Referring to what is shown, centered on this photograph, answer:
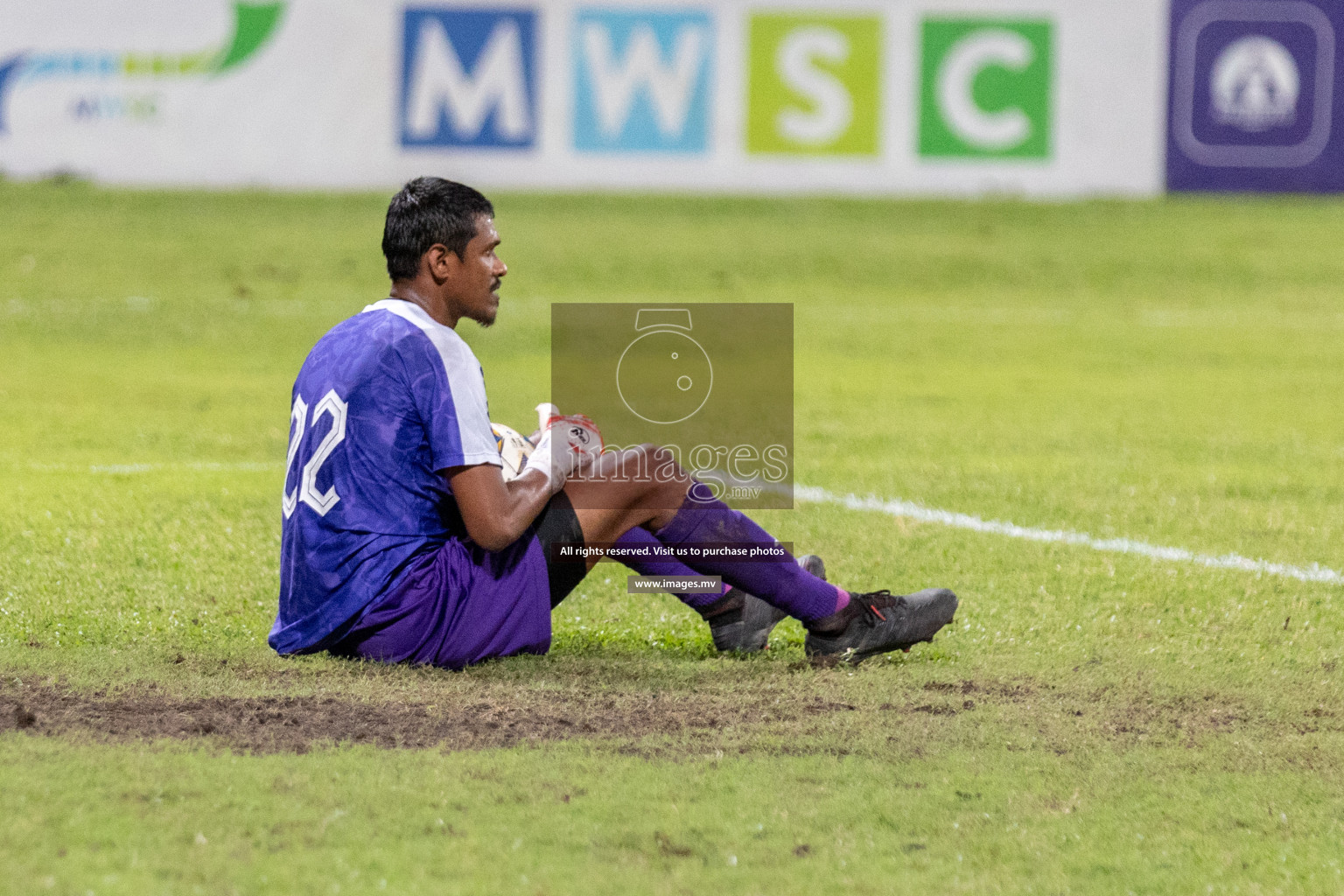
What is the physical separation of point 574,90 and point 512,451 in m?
13.1

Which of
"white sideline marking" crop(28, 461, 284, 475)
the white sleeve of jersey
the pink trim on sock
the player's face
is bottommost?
"white sideline marking" crop(28, 461, 284, 475)

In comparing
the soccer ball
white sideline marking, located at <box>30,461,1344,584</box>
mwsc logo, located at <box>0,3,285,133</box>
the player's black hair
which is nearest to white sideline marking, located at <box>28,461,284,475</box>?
white sideline marking, located at <box>30,461,1344,584</box>

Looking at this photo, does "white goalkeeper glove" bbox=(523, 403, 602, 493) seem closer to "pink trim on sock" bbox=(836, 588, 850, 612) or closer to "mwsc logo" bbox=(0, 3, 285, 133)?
"pink trim on sock" bbox=(836, 588, 850, 612)

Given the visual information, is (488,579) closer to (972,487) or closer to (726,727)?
(726,727)

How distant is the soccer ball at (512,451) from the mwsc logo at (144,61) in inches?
536

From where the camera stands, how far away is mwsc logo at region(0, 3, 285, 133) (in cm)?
1775

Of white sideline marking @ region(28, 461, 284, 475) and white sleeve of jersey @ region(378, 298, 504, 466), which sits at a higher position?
white sleeve of jersey @ region(378, 298, 504, 466)

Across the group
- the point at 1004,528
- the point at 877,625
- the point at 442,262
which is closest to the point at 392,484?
the point at 442,262

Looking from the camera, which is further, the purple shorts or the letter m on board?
the letter m on board

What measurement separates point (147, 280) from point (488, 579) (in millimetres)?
12829

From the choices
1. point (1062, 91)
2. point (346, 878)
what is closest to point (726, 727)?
point (346, 878)

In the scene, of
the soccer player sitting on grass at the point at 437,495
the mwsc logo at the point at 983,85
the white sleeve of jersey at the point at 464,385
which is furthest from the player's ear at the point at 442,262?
the mwsc logo at the point at 983,85

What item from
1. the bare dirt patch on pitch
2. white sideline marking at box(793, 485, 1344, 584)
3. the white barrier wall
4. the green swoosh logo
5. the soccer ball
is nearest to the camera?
the bare dirt patch on pitch

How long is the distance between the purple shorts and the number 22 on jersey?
1.01ft
